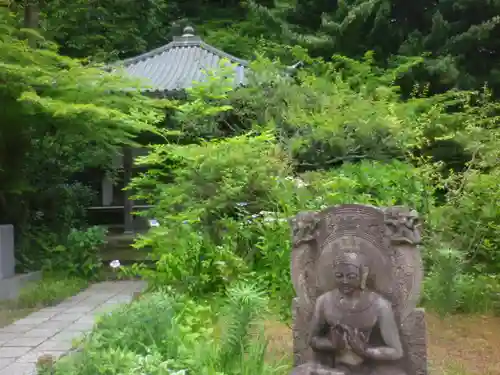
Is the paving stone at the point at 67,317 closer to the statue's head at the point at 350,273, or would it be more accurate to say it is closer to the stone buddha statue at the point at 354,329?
the stone buddha statue at the point at 354,329

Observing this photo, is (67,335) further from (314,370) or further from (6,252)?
(314,370)

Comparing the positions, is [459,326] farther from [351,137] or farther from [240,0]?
[240,0]

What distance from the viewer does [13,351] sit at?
5.54 m

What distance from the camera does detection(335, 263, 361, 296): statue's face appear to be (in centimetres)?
349

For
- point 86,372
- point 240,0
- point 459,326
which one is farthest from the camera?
point 240,0

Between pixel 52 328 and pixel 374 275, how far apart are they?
4216 millimetres

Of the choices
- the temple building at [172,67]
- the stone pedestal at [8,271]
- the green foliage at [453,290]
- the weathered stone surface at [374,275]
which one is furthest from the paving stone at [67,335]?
the temple building at [172,67]

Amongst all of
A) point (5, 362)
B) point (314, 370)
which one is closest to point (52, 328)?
point (5, 362)

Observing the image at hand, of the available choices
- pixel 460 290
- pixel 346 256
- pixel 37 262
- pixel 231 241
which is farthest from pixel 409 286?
pixel 37 262

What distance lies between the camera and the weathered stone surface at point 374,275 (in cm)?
358

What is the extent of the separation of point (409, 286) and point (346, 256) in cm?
48

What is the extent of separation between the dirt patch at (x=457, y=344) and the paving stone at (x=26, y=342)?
235cm

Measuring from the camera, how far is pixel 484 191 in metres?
6.46

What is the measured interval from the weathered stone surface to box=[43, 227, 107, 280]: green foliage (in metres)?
6.47
